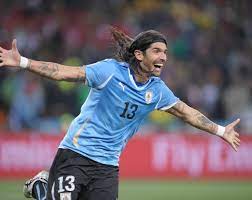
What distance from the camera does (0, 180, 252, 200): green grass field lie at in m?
13.2

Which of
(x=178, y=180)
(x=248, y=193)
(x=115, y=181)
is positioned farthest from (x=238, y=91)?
(x=115, y=181)

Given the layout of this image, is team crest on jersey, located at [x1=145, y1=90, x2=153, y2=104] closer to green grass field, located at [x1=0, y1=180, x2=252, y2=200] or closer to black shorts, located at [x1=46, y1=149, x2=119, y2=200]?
black shorts, located at [x1=46, y1=149, x2=119, y2=200]

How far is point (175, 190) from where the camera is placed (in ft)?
47.2

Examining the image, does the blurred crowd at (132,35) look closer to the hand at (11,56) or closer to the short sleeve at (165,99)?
the short sleeve at (165,99)

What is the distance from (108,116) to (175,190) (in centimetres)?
738

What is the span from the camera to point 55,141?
1591 centimetres

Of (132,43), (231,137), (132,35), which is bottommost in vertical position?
(231,137)

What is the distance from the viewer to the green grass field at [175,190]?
1324 centimetres

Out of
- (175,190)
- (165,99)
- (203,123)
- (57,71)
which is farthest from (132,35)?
(57,71)

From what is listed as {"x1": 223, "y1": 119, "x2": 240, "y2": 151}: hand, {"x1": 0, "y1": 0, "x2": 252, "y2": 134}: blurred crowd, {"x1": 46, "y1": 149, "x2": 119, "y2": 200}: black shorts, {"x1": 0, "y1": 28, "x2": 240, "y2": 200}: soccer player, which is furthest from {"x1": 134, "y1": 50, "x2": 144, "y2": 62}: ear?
{"x1": 0, "y1": 0, "x2": 252, "y2": 134}: blurred crowd

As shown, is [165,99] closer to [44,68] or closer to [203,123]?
[203,123]

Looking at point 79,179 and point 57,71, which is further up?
point 57,71

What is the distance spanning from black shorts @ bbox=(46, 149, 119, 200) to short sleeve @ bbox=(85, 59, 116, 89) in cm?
70

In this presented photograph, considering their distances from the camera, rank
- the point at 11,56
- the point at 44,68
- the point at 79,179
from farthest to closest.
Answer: the point at 79,179 → the point at 44,68 → the point at 11,56
